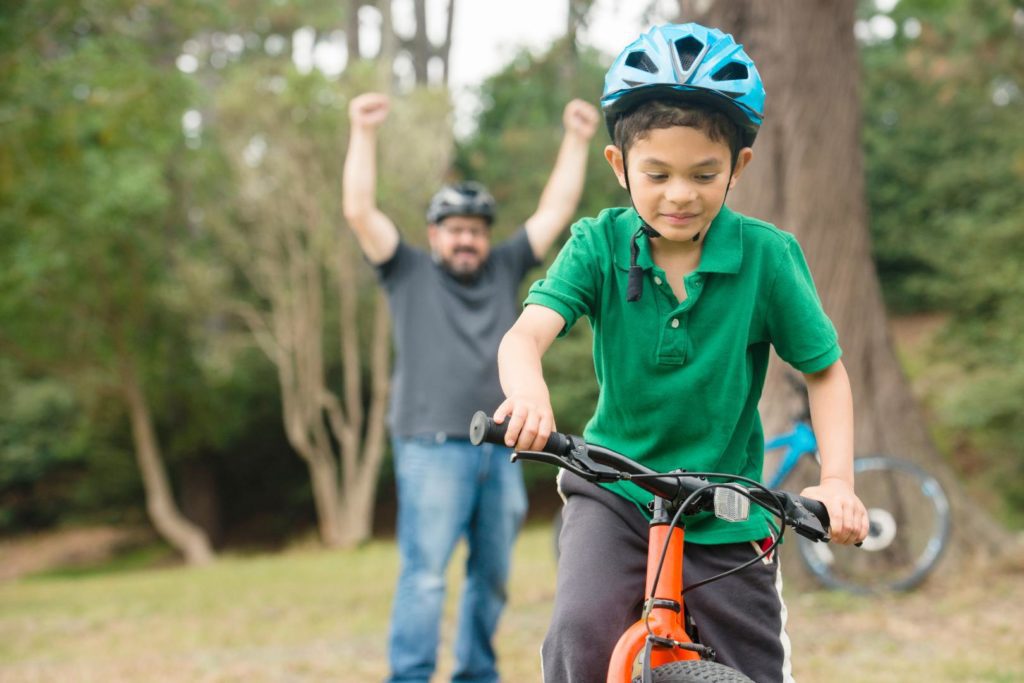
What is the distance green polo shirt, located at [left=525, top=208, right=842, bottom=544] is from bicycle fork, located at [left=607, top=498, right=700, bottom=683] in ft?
0.81

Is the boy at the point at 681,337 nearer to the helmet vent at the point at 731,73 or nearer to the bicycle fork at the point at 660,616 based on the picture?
the helmet vent at the point at 731,73

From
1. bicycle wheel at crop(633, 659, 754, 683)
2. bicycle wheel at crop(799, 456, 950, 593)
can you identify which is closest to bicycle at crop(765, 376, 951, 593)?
bicycle wheel at crop(799, 456, 950, 593)

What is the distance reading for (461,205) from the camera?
5.23 meters

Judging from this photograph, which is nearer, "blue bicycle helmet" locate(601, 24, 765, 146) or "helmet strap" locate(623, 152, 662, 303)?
"blue bicycle helmet" locate(601, 24, 765, 146)

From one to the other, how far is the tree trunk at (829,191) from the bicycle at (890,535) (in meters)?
0.26

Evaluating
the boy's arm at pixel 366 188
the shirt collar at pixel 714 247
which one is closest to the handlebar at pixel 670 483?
the shirt collar at pixel 714 247

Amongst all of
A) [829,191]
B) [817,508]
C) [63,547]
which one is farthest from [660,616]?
[63,547]

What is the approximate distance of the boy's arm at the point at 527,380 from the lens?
6.99ft

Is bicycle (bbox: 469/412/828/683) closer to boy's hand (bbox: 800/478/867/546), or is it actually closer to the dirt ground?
boy's hand (bbox: 800/478/867/546)

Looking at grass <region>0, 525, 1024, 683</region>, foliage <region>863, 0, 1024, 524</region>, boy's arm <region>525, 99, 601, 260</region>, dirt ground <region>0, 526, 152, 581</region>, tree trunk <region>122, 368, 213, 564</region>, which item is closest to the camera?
boy's arm <region>525, 99, 601, 260</region>

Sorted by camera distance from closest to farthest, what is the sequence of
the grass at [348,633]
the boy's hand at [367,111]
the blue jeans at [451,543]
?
the blue jeans at [451,543]
the boy's hand at [367,111]
the grass at [348,633]

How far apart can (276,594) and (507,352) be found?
955cm

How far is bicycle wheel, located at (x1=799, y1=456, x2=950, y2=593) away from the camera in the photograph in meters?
7.10

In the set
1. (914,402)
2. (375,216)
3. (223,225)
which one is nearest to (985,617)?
(914,402)
